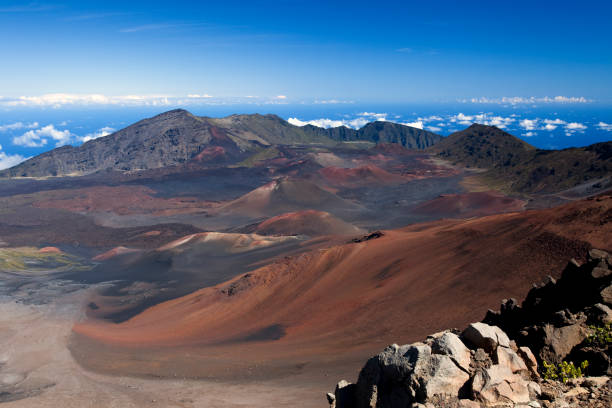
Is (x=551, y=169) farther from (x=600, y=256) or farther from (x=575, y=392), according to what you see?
(x=575, y=392)

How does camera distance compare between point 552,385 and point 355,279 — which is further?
point 355,279

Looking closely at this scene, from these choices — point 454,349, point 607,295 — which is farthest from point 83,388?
point 607,295

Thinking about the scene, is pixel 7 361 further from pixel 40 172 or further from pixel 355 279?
pixel 40 172

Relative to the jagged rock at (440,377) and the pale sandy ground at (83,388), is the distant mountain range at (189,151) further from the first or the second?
the jagged rock at (440,377)

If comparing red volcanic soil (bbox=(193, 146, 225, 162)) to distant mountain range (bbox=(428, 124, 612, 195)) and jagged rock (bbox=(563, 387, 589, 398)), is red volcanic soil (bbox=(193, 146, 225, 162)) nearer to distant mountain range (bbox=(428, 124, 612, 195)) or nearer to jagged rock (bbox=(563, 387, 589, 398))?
distant mountain range (bbox=(428, 124, 612, 195))

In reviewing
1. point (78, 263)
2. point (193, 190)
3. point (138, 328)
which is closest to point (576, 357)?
point (138, 328)

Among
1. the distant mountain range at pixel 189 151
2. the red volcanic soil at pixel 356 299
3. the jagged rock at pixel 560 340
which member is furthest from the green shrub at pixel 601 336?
the distant mountain range at pixel 189 151

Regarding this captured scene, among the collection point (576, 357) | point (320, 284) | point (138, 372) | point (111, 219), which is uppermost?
point (576, 357)
